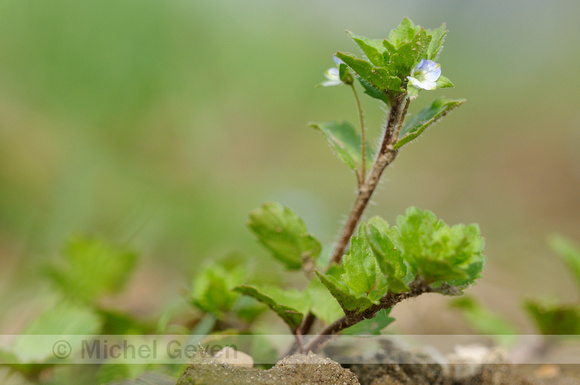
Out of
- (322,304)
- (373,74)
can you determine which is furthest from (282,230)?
(373,74)

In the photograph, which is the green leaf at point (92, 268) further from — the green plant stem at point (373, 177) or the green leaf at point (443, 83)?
the green leaf at point (443, 83)

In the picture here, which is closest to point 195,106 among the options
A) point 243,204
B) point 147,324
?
point 243,204

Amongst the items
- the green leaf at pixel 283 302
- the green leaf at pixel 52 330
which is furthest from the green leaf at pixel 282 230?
the green leaf at pixel 52 330

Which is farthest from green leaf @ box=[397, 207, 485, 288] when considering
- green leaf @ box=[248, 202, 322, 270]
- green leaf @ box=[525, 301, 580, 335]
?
Result: green leaf @ box=[525, 301, 580, 335]

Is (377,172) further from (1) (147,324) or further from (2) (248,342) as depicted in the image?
(1) (147,324)

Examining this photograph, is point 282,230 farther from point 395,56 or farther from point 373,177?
point 395,56

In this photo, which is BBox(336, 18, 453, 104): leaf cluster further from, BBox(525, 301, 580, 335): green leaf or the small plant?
BBox(525, 301, 580, 335): green leaf
